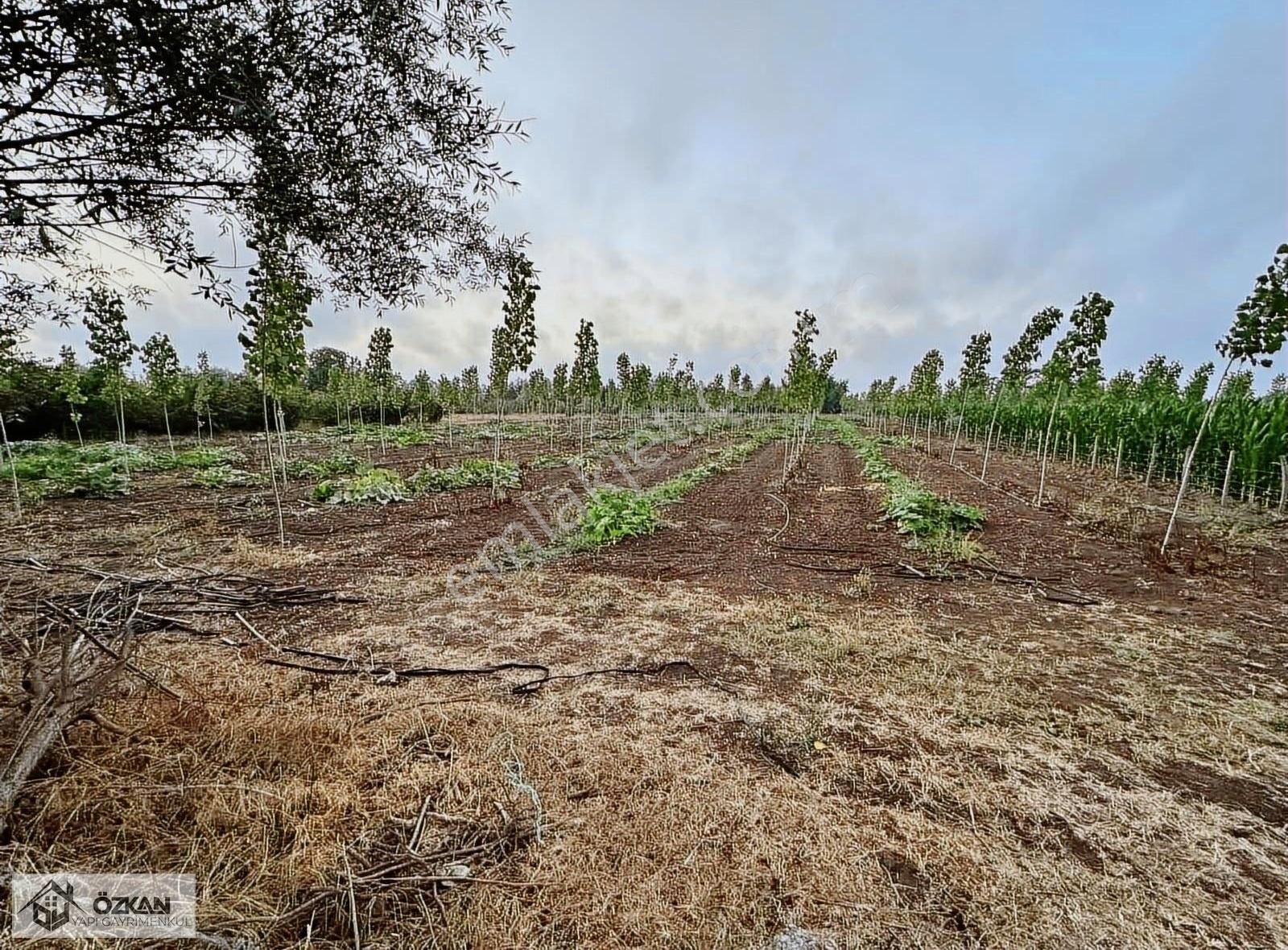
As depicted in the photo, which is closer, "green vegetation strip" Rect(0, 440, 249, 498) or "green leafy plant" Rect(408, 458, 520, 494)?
"green vegetation strip" Rect(0, 440, 249, 498)

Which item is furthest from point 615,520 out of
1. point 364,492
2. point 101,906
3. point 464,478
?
point 101,906

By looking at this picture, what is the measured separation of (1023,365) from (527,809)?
22.2 meters

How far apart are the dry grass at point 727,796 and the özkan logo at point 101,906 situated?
0.09 m

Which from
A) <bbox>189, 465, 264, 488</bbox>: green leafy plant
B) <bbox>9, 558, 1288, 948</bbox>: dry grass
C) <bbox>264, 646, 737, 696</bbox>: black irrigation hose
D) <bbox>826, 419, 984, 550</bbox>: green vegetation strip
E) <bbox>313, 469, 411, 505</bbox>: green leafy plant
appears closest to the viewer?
<bbox>9, 558, 1288, 948</bbox>: dry grass

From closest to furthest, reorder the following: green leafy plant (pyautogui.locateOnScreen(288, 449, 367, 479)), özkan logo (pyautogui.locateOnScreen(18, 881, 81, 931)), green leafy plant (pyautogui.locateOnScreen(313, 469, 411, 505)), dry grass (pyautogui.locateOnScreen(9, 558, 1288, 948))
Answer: özkan logo (pyautogui.locateOnScreen(18, 881, 81, 931))
dry grass (pyautogui.locateOnScreen(9, 558, 1288, 948))
green leafy plant (pyautogui.locateOnScreen(313, 469, 411, 505))
green leafy plant (pyautogui.locateOnScreen(288, 449, 367, 479))

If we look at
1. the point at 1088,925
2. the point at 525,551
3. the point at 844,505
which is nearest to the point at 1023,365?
the point at 844,505

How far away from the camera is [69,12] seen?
7.27ft

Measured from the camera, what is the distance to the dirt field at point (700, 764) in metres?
2.08

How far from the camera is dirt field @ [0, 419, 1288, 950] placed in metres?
2.08

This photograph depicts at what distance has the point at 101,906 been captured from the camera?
5.96 feet

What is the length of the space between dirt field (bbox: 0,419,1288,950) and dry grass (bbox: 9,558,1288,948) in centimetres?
2

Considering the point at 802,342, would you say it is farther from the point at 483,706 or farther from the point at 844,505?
the point at 483,706

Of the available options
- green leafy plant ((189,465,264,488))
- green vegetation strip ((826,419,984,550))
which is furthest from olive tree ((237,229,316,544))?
green vegetation strip ((826,419,984,550))

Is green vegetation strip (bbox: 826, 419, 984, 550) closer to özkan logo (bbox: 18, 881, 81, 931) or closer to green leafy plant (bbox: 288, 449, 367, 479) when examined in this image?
özkan logo (bbox: 18, 881, 81, 931)
